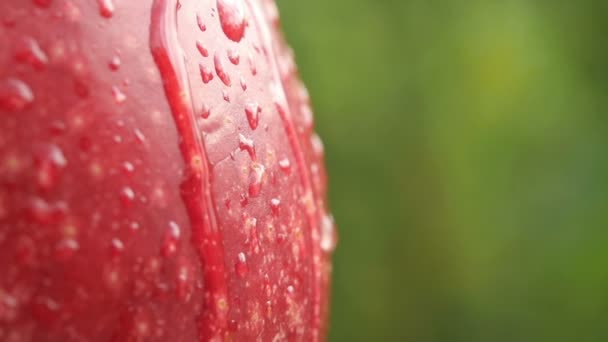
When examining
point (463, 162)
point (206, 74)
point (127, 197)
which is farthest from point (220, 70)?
point (463, 162)

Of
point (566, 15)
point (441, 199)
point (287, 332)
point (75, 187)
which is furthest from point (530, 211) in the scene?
point (75, 187)

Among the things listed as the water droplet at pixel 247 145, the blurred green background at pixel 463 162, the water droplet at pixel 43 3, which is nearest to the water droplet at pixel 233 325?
the water droplet at pixel 247 145

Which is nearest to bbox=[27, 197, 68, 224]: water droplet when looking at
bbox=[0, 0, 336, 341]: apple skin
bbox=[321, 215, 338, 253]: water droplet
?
bbox=[0, 0, 336, 341]: apple skin

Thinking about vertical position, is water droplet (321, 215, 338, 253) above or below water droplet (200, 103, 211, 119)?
below

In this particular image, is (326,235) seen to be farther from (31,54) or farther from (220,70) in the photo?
(31,54)

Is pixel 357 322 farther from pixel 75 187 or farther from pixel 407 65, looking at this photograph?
pixel 75 187

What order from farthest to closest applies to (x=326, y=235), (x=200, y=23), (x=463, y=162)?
(x=463, y=162) < (x=326, y=235) < (x=200, y=23)

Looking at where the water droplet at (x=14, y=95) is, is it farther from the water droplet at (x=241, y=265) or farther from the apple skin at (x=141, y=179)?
the water droplet at (x=241, y=265)

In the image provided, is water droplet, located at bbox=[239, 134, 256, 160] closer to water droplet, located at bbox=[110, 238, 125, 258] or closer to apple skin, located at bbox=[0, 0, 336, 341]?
apple skin, located at bbox=[0, 0, 336, 341]
